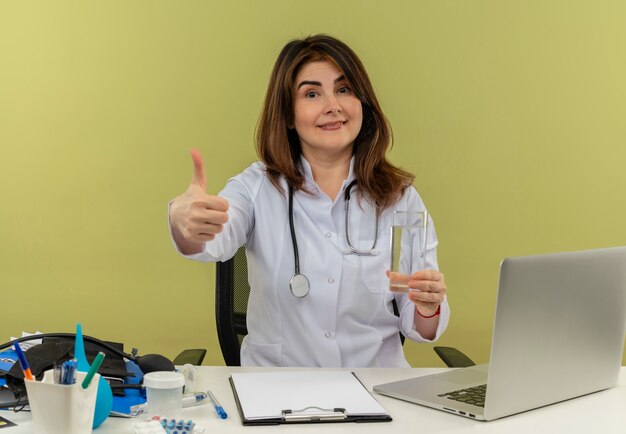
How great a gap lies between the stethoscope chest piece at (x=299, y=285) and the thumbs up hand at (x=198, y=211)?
0.42 meters

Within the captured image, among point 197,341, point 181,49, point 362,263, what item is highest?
point 181,49

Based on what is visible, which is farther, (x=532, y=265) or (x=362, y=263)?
(x=362, y=263)

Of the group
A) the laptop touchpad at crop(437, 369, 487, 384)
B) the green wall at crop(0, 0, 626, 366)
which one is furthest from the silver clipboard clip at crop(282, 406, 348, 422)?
the green wall at crop(0, 0, 626, 366)

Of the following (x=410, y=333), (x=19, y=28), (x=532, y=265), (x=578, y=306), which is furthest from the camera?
(x=19, y=28)

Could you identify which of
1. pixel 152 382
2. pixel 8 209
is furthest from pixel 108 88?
pixel 152 382

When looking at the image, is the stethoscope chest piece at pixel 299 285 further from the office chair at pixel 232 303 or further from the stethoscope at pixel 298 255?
the office chair at pixel 232 303

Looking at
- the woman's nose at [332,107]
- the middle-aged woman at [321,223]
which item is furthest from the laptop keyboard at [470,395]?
the woman's nose at [332,107]

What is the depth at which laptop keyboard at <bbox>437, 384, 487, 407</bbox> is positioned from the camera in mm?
1494

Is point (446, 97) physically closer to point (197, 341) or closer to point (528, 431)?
point (197, 341)

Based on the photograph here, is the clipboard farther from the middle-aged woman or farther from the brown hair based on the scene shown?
the brown hair

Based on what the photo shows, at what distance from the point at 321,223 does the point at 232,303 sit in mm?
343

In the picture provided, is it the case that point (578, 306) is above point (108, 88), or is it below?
below

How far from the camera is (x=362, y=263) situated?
2100mm

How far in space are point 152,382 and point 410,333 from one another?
2.91 feet
